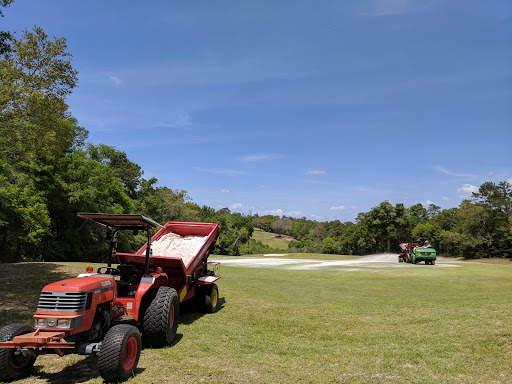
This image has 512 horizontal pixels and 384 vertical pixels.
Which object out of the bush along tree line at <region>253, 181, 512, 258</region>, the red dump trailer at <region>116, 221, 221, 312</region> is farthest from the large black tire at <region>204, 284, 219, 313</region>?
the bush along tree line at <region>253, 181, 512, 258</region>

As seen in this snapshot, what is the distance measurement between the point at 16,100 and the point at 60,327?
1134 centimetres

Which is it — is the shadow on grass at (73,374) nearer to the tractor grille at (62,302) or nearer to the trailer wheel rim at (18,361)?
the trailer wheel rim at (18,361)

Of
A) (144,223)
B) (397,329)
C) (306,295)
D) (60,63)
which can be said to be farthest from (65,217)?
(397,329)

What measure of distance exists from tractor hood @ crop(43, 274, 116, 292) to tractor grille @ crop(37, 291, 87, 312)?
0.07 meters

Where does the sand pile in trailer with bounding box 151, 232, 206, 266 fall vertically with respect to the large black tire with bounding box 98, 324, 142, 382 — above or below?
above

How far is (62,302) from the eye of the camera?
533cm

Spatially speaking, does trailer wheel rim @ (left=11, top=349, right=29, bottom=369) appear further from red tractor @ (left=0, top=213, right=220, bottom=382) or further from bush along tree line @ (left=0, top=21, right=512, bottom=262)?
bush along tree line @ (left=0, top=21, right=512, bottom=262)

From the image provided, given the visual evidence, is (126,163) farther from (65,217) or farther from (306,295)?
(306,295)

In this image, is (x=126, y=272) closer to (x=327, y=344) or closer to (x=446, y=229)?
(x=327, y=344)

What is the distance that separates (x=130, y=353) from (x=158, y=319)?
1.36 meters

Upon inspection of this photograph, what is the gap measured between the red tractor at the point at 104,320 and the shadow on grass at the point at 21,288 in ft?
10.8

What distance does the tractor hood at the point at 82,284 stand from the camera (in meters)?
5.40

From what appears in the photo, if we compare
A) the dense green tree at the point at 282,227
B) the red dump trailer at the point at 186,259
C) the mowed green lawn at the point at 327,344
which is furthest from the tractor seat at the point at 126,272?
the dense green tree at the point at 282,227

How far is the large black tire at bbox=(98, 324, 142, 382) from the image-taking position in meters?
5.09
